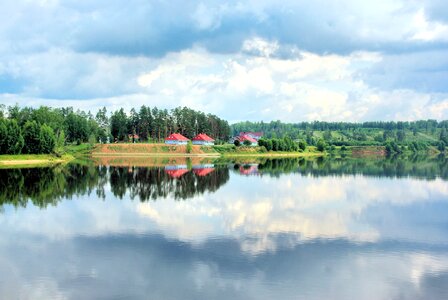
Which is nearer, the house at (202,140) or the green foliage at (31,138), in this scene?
the green foliage at (31,138)

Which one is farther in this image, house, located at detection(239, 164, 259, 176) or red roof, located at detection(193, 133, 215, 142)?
red roof, located at detection(193, 133, 215, 142)

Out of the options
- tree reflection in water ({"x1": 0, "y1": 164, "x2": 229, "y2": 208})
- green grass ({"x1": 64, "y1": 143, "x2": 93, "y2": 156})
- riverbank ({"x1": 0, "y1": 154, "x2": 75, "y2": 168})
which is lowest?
tree reflection in water ({"x1": 0, "y1": 164, "x2": 229, "y2": 208})

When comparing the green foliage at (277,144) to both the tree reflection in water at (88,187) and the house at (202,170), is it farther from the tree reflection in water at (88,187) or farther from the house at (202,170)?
the tree reflection in water at (88,187)

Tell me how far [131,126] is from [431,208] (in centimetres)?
12144

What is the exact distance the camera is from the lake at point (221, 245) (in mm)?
19266

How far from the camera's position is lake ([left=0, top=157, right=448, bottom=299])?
1927 centimetres

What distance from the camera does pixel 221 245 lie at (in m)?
25.5

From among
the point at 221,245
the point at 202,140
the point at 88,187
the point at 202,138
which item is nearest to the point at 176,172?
the point at 88,187

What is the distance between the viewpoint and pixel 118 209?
123ft

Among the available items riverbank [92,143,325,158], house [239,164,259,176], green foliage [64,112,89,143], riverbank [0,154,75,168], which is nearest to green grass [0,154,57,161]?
riverbank [0,154,75,168]

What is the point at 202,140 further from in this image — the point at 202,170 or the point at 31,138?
the point at 202,170

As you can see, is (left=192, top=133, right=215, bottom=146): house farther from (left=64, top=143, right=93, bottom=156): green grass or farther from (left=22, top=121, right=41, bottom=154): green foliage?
(left=22, top=121, right=41, bottom=154): green foliage

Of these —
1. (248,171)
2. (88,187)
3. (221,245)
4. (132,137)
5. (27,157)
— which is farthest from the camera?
(132,137)

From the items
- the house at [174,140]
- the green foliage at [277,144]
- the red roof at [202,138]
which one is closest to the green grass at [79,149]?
the house at [174,140]
